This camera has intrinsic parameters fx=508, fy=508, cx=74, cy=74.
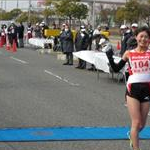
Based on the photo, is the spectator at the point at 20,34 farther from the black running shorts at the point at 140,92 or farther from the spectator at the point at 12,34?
the black running shorts at the point at 140,92

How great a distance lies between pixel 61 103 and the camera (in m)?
12.2

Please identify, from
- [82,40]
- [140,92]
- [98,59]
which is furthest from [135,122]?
[82,40]

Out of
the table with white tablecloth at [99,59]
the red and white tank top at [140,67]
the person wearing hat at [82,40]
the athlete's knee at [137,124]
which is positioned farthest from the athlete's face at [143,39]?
the person wearing hat at [82,40]

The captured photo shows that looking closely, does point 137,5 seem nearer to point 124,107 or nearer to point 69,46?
point 69,46

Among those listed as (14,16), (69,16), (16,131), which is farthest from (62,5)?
(16,131)

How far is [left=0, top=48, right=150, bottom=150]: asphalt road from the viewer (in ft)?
26.1

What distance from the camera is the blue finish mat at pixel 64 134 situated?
8258 mm

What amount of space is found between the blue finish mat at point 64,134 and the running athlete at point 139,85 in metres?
1.79

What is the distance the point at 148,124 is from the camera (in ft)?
32.3

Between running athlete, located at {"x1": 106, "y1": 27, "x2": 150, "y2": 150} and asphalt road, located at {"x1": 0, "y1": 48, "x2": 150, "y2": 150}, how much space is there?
3.82 ft

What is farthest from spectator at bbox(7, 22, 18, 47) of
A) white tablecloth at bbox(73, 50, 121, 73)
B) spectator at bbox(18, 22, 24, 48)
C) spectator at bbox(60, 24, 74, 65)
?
A: white tablecloth at bbox(73, 50, 121, 73)

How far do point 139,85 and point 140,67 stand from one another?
0.80ft

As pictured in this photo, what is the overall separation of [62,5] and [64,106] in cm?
6022

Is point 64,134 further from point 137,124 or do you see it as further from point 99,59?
point 99,59
